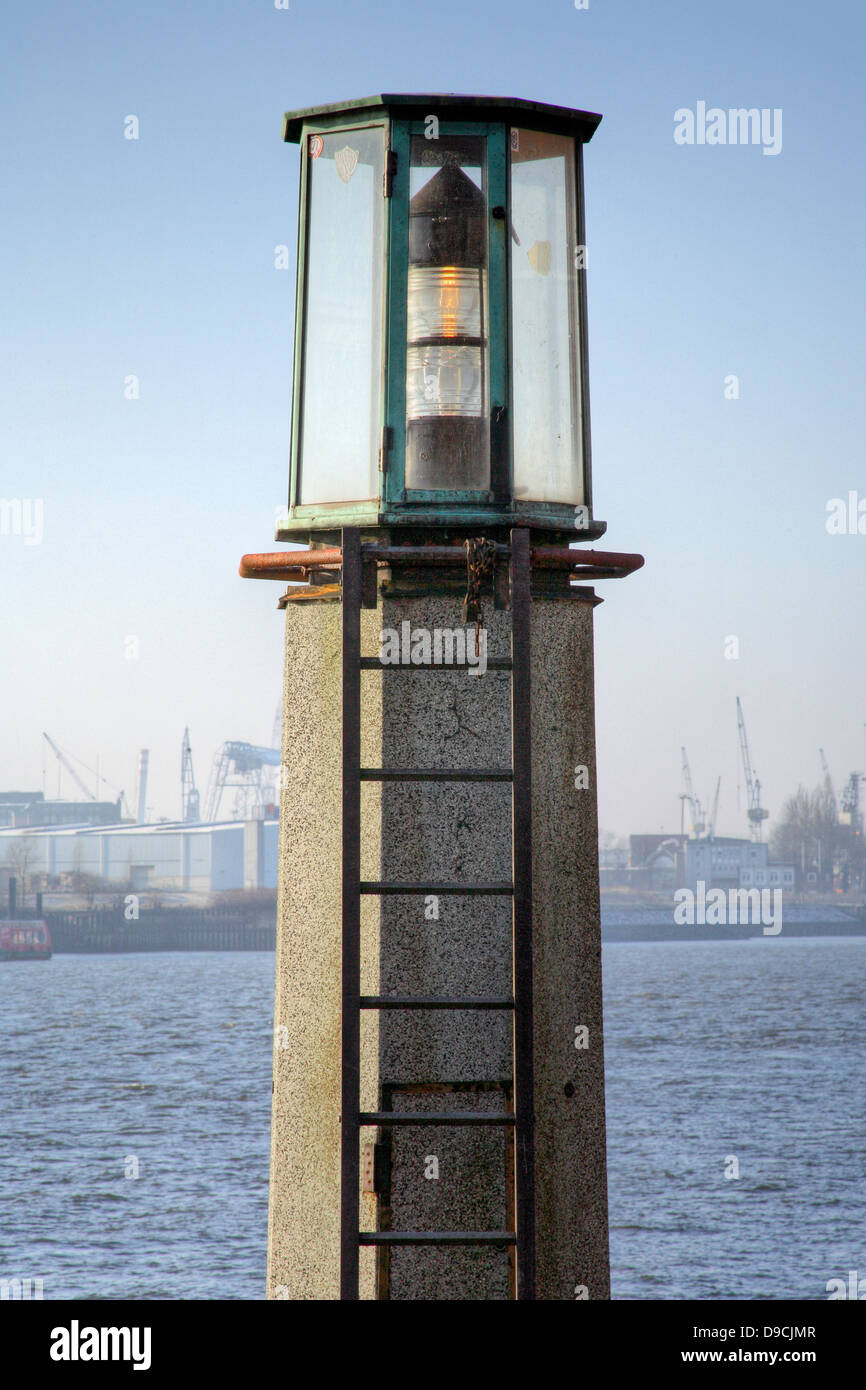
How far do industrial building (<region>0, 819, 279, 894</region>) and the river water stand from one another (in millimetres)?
59035

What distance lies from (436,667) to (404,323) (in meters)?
1.29

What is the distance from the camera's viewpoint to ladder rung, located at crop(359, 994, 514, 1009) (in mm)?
4484

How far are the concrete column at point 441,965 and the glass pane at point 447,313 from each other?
0.62 m

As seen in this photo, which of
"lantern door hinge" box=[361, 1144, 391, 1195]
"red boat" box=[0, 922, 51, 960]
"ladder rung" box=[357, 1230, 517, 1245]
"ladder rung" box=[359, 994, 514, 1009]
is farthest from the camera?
"red boat" box=[0, 922, 51, 960]

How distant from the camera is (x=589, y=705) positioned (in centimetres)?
510

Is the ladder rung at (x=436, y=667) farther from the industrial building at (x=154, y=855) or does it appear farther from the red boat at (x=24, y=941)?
the industrial building at (x=154, y=855)

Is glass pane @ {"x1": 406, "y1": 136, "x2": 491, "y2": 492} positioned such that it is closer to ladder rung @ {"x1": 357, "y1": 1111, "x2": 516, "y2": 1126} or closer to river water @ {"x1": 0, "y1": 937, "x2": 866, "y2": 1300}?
ladder rung @ {"x1": 357, "y1": 1111, "x2": 516, "y2": 1126}

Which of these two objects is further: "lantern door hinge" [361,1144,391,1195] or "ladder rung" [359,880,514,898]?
"lantern door hinge" [361,1144,391,1195]

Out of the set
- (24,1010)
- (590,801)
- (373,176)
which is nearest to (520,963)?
(590,801)

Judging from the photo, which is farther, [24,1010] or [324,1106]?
[24,1010]

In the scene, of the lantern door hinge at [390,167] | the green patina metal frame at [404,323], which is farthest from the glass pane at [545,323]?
the lantern door hinge at [390,167]

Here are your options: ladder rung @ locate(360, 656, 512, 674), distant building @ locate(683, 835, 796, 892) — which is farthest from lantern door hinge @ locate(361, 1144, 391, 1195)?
distant building @ locate(683, 835, 796, 892)
